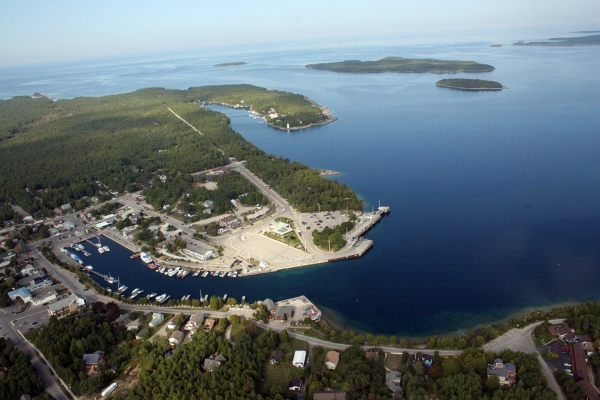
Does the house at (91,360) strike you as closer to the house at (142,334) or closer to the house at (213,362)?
the house at (142,334)

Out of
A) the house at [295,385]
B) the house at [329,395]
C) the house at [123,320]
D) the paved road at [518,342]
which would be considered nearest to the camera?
the house at [329,395]

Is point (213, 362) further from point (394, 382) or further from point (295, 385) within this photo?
point (394, 382)

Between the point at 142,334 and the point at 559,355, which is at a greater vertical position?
the point at 142,334

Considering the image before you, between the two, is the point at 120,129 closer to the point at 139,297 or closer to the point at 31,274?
the point at 31,274

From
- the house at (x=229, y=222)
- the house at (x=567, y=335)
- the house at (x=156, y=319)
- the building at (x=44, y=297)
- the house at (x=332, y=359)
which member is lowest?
the house at (x=567, y=335)

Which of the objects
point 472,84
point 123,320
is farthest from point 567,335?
point 472,84

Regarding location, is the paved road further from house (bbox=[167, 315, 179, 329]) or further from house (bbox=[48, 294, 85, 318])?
house (bbox=[48, 294, 85, 318])

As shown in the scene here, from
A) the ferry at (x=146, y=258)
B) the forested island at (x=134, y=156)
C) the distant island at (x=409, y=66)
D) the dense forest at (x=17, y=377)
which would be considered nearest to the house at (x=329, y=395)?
the dense forest at (x=17, y=377)
